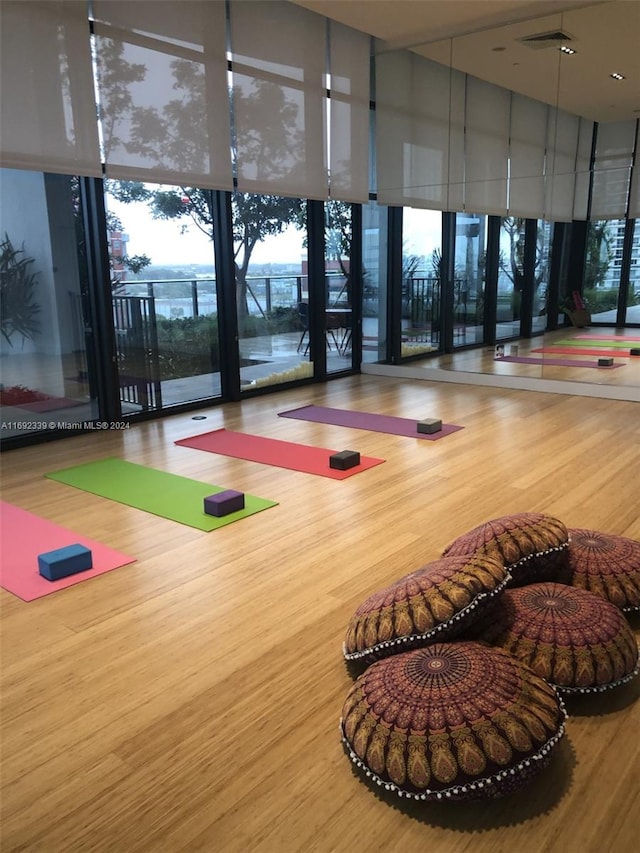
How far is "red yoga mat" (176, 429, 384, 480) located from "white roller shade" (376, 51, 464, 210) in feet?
12.0

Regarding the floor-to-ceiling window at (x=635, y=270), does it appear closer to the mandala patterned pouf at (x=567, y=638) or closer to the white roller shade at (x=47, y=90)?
the white roller shade at (x=47, y=90)

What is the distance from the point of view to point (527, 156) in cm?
665

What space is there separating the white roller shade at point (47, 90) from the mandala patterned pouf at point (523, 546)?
374 cm

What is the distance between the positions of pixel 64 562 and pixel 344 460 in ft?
6.30

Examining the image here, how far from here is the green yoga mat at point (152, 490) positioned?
3580mm

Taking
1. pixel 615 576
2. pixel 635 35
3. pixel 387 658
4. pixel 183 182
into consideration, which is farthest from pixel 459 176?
pixel 387 658

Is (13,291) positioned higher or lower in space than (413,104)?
lower

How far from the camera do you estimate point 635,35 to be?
566cm

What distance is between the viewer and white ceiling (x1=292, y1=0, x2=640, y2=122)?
5.68m

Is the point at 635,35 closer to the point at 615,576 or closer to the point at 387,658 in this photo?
the point at 615,576

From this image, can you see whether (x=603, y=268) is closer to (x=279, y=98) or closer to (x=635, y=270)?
(x=635, y=270)

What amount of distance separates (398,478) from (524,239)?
394cm

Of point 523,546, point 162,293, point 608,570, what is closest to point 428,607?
point 523,546

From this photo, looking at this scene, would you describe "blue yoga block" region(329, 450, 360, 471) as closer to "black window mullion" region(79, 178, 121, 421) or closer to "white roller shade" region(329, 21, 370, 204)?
"black window mullion" region(79, 178, 121, 421)
